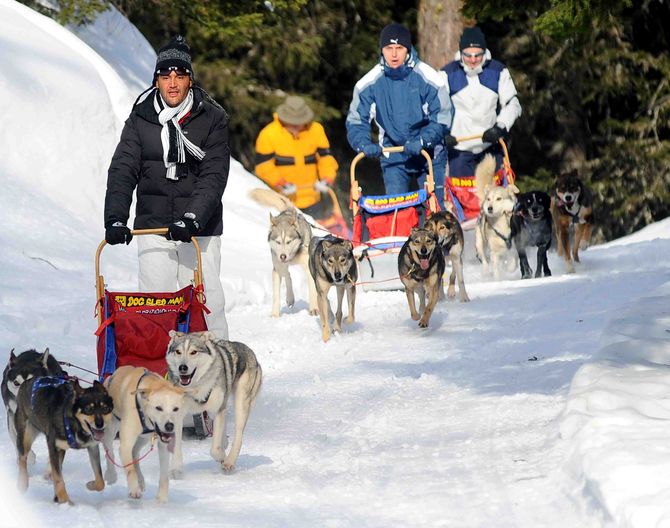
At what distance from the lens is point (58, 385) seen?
5219mm

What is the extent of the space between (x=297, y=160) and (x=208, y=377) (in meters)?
8.22

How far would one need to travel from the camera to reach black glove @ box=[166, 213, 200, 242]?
6.17 metres

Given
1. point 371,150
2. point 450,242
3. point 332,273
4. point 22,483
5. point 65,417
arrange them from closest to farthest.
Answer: point 65,417
point 22,483
point 332,273
point 450,242
point 371,150

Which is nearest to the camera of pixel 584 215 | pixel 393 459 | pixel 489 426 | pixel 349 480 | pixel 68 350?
pixel 349 480

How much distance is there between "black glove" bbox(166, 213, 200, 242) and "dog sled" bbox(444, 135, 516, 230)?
762 centimetres

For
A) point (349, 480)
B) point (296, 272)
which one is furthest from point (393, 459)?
point (296, 272)

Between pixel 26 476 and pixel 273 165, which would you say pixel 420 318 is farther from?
pixel 26 476

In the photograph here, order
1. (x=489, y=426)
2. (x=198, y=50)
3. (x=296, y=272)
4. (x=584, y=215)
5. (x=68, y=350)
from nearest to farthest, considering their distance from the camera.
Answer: (x=489, y=426)
(x=68, y=350)
(x=296, y=272)
(x=584, y=215)
(x=198, y=50)

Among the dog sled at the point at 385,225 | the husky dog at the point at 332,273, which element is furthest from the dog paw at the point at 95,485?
the dog sled at the point at 385,225

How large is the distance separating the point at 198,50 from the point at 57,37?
6.78m

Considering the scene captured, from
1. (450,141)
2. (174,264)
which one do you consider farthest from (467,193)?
(174,264)

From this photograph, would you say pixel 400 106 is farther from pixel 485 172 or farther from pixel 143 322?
pixel 143 322

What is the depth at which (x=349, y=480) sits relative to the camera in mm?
5703

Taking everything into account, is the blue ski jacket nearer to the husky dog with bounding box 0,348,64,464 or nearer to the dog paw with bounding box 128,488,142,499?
the husky dog with bounding box 0,348,64,464
